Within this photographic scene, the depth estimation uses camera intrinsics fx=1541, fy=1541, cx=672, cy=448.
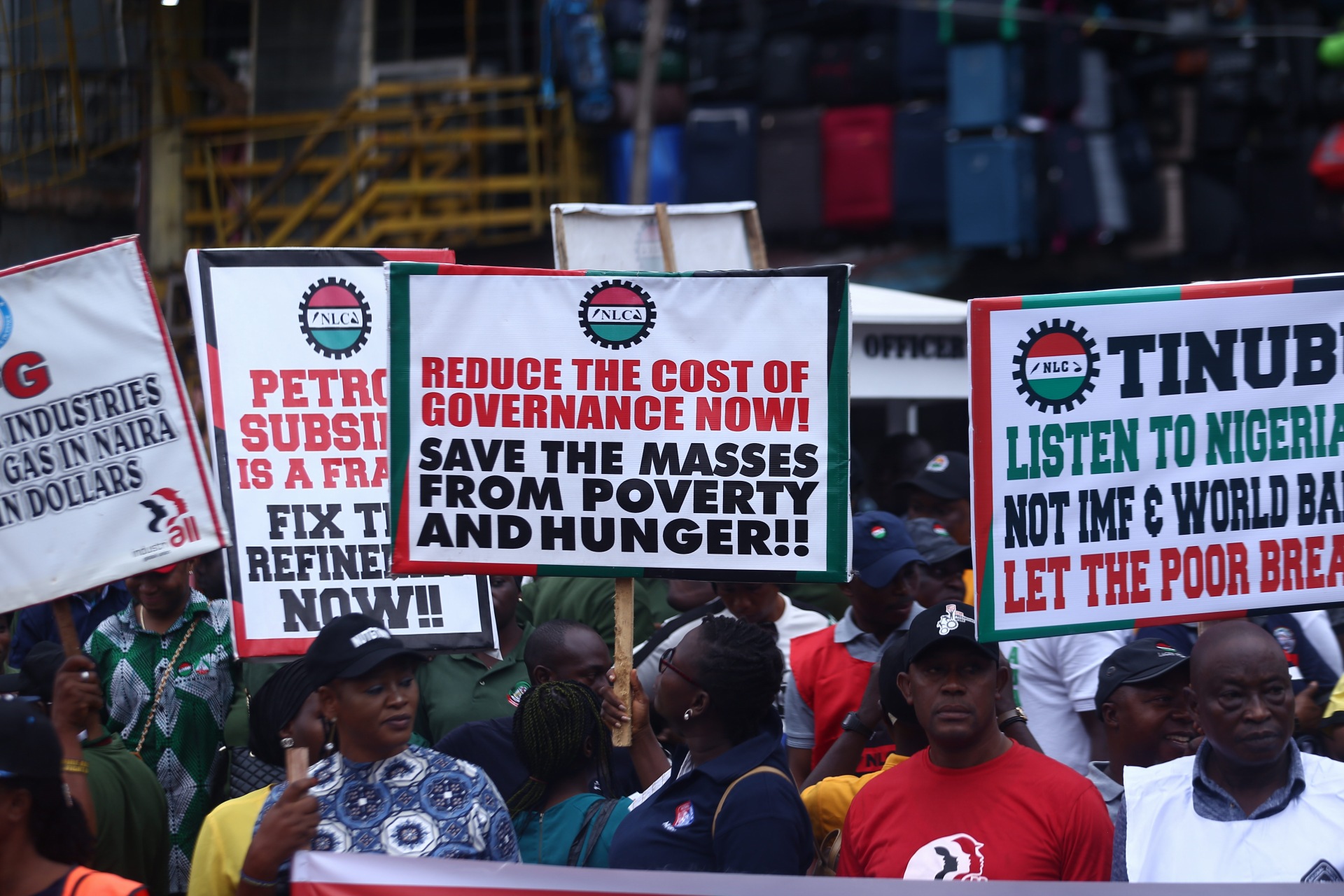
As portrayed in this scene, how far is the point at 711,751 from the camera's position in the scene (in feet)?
12.9

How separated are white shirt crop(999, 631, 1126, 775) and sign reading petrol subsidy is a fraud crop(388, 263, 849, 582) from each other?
1.08 m

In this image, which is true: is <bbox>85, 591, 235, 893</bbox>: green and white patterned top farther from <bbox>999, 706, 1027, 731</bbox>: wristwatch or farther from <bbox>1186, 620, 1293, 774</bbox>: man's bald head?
<bbox>1186, 620, 1293, 774</bbox>: man's bald head

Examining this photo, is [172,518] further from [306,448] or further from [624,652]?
[624,652]

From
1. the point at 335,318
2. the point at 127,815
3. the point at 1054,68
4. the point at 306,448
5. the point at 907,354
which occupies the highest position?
the point at 1054,68

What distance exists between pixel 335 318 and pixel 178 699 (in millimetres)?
1389

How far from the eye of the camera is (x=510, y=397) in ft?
14.7

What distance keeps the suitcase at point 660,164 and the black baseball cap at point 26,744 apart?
12.0 meters

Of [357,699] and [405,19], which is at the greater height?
[405,19]

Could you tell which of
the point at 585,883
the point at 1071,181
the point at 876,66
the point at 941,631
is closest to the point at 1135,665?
the point at 941,631

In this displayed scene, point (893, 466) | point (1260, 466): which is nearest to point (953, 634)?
point (1260, 466)

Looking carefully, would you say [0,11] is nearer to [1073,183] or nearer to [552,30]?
[552,30]

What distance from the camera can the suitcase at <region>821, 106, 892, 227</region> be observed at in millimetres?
14211

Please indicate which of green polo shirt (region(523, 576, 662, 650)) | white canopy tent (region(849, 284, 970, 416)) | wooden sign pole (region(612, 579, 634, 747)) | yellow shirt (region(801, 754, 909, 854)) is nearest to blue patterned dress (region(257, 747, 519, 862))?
wooden sign pole (region(612, 579, 634, 747))

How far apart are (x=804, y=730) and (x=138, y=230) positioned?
454 inches
